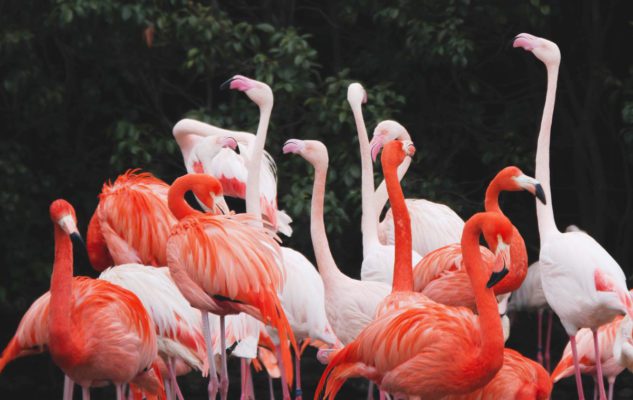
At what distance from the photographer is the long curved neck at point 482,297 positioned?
4.43 m

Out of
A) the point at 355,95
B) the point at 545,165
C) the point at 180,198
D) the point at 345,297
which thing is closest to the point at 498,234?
the point at 345,297

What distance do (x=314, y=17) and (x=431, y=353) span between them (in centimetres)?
586

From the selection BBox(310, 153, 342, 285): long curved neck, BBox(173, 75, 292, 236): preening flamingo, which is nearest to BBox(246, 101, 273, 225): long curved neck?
BBox(173, 75, 292, 236): preening flamingo

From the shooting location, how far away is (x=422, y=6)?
833 centimetres

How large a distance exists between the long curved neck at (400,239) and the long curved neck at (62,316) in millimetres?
1320

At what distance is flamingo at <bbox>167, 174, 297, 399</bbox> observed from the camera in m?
4.79

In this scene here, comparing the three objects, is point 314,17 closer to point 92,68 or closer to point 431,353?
point 92,68

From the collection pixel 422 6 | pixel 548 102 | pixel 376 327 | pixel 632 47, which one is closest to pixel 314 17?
pixel 422 6

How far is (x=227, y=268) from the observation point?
479 centimetres

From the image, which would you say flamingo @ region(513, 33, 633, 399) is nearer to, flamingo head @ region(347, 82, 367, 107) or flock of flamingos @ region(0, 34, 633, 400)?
flock of flamingos @ region(0, 34, 633, 400)

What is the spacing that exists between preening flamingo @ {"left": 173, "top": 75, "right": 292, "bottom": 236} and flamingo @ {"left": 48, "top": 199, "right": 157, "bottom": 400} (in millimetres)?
1667

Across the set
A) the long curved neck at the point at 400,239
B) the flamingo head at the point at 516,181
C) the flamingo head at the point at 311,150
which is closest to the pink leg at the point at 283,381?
the long curved neck at the point at 400,239

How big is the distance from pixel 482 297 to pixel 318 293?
4.18 feet

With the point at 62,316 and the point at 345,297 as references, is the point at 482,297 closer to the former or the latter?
the point at 345,297
